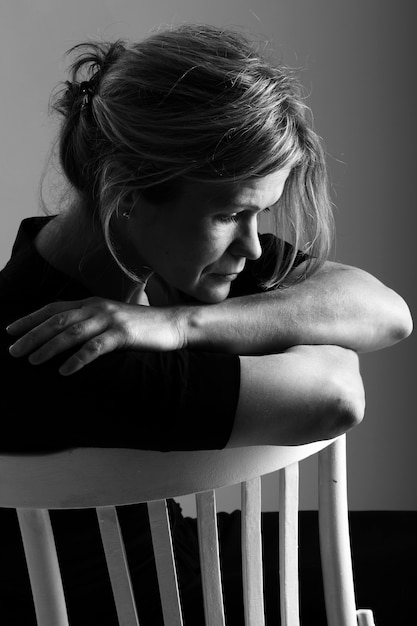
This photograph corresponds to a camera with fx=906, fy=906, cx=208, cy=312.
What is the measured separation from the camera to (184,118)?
2.97 feet

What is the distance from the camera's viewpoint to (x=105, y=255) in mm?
1087

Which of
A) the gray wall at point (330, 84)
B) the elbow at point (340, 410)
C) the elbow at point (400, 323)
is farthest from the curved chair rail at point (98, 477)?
the gray wall at point (330, 84)

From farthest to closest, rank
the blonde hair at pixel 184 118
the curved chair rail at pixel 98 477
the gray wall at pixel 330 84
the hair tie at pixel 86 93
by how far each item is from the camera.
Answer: the gray wall at pixel 330 84, the hair tie at pixel 86 93, the blonde hair at pixel 184 118, the curved chair rail at pixel 98 477

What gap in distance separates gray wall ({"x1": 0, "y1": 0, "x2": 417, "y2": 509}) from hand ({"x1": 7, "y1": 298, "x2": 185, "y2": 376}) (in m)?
1.38

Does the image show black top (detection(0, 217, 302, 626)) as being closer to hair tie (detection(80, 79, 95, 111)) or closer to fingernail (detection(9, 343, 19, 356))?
fingernail (detection(9, 343, 19, 356))

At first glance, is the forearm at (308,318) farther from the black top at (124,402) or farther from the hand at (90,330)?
the black top at (124,402)

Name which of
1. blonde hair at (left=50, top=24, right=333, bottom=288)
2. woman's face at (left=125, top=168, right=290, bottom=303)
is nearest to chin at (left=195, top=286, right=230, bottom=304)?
woman's face at (left=125, top=168, right=290, bottom=303)

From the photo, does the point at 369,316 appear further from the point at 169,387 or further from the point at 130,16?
the point at 130,16

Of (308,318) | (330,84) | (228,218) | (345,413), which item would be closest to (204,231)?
(228,218)

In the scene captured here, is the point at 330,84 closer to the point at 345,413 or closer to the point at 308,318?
the point at 308,318

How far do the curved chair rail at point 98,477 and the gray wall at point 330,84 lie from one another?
1550mm

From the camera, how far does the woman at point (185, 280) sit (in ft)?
2.57

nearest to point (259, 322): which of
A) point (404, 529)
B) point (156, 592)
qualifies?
point (156, 592)

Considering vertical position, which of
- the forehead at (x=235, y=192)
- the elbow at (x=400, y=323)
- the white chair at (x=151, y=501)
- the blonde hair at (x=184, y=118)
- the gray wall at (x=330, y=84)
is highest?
the gray wall at (x=330, y=84)
